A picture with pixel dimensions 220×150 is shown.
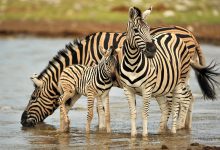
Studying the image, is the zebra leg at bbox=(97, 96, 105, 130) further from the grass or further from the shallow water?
the grass

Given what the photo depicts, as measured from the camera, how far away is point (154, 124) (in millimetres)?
14609

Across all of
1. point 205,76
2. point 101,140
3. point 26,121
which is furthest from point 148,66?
point 26,121

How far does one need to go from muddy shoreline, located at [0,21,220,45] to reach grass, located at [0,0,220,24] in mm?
740

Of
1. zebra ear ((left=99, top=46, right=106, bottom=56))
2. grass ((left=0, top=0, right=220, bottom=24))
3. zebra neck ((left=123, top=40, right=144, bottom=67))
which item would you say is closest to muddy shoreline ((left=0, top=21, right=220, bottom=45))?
grass ((left=0, top=0, right=220, bottom=24))

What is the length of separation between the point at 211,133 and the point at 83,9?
2996cm

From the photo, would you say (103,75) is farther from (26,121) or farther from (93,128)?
(26,121)

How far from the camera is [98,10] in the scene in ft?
137

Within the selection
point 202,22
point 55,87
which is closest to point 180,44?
point 55,87

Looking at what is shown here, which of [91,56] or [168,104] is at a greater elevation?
[91,56]

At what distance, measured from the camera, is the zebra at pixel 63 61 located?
48.3ft

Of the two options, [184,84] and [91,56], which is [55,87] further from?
[184,84]

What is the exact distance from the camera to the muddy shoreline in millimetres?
34950

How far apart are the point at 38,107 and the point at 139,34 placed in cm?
354

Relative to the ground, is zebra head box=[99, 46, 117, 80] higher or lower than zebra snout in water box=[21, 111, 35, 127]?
higher
